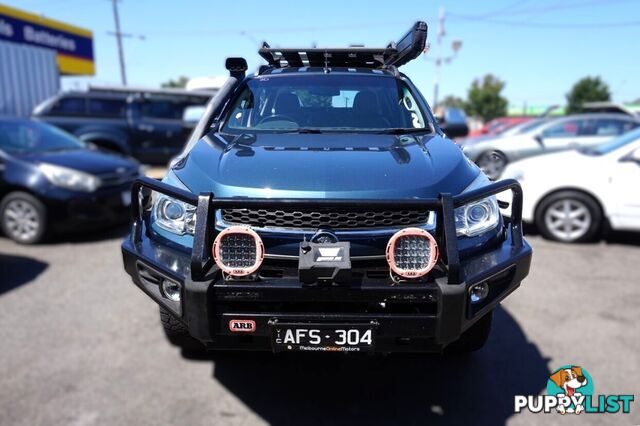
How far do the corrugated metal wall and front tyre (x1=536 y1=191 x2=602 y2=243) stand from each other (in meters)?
11.7

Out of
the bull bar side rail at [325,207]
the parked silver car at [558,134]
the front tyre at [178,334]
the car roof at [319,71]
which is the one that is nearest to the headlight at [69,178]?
the car roof at [319,71]

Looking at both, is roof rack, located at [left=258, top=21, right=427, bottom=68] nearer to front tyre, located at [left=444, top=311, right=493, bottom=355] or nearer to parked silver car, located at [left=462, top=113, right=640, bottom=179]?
front tyre, located at [left=444, top=311, right=493, bottom=355]

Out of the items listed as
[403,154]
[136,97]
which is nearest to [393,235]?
[403,154]

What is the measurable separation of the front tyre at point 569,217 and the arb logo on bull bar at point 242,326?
4761 millimetres

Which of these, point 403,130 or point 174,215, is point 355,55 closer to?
point 403,130

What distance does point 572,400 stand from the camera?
275 cm

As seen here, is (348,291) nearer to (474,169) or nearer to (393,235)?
(393,235)

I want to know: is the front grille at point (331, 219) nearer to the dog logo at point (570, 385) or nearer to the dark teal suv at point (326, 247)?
the dark teal suv at point (326, 247)

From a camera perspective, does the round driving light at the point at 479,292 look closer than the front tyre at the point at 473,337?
Yes

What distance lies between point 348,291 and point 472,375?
1.36 metres

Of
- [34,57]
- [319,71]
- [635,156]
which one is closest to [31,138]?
[319,71]

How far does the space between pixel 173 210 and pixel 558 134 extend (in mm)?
8702

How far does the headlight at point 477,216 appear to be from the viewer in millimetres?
2340

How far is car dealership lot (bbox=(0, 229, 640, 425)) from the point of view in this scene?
102 inches
